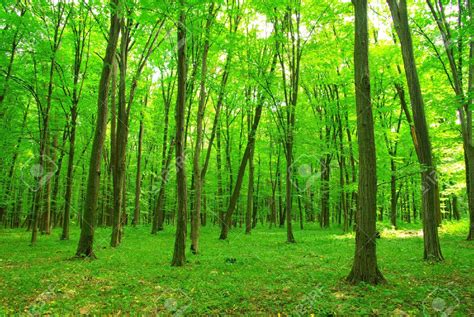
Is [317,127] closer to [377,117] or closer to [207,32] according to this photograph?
[377,117]

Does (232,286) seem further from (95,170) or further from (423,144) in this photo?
(423,144)

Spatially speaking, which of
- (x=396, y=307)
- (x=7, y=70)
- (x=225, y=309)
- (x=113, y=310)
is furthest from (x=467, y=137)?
(x=7, y=70)

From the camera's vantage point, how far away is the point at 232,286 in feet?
19.4

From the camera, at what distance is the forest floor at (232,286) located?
461 cm

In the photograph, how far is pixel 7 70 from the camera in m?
12.5

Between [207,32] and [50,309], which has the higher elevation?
[207,32]

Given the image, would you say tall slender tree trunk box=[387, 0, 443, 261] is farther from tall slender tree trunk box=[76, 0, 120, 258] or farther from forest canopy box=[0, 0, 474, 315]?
tall slender tree trunk box=[76, 0, 120, 258]

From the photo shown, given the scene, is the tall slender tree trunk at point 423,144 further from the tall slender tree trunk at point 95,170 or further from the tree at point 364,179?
the tall slender tree trunk at point 95,170

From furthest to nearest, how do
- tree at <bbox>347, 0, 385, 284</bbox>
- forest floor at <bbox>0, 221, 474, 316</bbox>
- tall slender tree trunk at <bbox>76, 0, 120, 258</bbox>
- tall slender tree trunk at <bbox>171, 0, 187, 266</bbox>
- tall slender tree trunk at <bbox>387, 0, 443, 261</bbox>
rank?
tall slender tree trunk at <bbox>76, 0, 120, 258</bbox> → tall slender tree trunk at <bbox>171, 0, 187, 266</bbox> → tall slender tree trunk at <bbox>387, 0, 443, 261</bbox> → tree at <bbox>347, 0, 385, 284</bbox> → forest floor at <bbox>0, 221, 474, 316</bbox>

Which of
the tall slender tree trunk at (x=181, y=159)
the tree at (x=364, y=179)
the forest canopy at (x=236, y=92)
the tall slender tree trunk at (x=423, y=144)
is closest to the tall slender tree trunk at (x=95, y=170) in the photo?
the forest canopy at (x=236, y=92)

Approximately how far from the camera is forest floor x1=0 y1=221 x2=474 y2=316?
4613mm

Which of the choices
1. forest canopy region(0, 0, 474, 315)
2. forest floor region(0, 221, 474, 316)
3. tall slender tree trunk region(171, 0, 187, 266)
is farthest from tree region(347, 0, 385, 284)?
tall slender tree trunk region(171, 0, 187, 266)

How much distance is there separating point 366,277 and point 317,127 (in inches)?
691

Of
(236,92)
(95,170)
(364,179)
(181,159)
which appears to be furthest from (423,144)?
(236,92)
